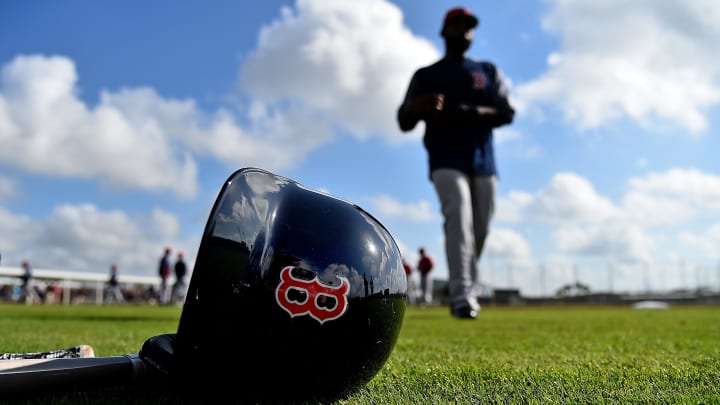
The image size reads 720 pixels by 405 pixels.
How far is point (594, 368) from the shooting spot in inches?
91.0

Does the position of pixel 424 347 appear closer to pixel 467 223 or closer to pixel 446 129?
pixel 467 223

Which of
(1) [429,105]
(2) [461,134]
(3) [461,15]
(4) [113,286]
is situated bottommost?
(4) [113,286]

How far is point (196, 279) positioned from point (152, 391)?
20.7 inches

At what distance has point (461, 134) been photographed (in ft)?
17.9

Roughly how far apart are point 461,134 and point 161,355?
4.23 metres

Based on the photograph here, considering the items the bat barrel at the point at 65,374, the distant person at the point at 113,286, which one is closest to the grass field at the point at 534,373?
the bat barrel at the point at 65,374

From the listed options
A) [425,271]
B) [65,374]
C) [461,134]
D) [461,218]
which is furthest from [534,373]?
[425,271]

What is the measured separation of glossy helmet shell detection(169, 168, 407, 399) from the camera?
1.51 m

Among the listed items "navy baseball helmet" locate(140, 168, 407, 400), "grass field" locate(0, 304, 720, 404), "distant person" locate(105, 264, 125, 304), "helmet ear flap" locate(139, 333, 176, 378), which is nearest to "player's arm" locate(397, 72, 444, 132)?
"grass field" locate(0, 304, 720, 404)

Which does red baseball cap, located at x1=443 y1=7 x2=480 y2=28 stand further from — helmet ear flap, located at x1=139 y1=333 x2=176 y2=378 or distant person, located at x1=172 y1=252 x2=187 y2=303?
distant person, located at x1=172 y1=252 x2=187 y2=303

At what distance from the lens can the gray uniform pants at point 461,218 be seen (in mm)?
5258

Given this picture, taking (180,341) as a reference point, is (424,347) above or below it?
below

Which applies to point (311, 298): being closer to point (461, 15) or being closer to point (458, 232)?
point (458, 232)

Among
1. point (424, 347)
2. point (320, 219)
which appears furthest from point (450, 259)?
point (320, 219)
